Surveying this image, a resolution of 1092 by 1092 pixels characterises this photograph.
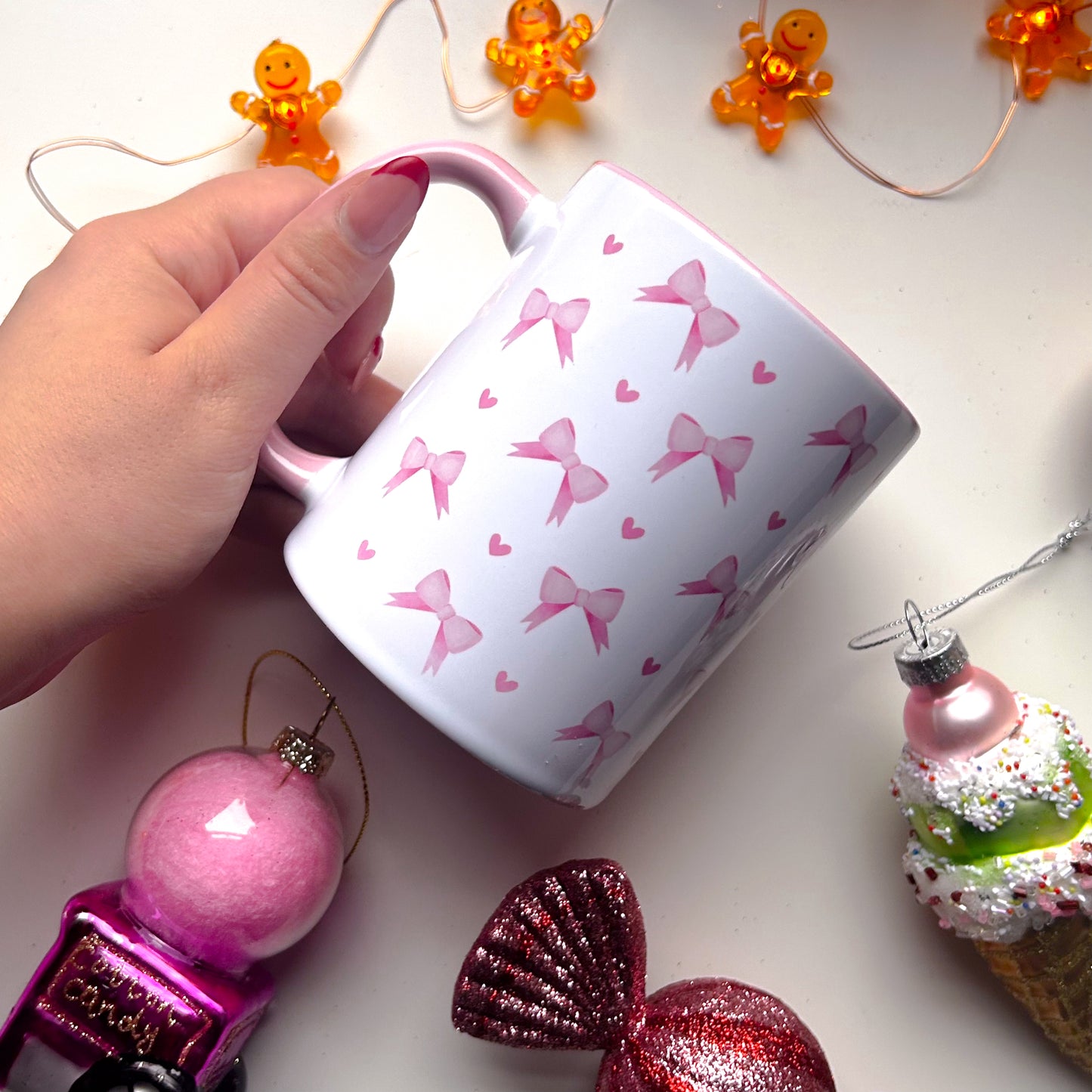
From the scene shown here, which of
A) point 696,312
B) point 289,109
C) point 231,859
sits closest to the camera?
point 696,312

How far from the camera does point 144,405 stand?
1.70ft

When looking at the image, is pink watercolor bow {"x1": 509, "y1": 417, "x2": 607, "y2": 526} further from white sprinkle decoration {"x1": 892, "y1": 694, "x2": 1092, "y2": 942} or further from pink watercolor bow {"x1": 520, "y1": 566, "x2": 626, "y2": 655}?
white sprinkle decoration {"x1": 892, "y1": 694, "x2": 1092, "y2": 942}

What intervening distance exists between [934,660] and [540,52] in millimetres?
466

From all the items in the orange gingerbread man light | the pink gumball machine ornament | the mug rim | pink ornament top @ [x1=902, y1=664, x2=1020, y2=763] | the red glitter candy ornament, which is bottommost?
the pink gumball machine ornament

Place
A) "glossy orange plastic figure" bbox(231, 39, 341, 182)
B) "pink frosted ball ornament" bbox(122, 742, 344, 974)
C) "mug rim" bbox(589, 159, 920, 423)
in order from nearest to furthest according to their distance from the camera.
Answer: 1. "mug rim" bbox(589, 159, 920, 423)
2. "pink frosted ball ornament" bbox(122, 742, 344, 974)
3. "glossy orange plastic figure" bbox(231, 39, 341, 182)

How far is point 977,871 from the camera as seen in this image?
0.59 meters

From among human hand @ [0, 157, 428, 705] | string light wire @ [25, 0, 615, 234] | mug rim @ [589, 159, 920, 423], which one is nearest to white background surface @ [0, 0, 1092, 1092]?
string light wire @ [25, 0, 615, 234]

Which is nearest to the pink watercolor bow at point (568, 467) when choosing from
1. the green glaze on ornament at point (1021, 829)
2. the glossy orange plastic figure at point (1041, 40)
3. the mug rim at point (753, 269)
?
the mug rim at point (753, 269)

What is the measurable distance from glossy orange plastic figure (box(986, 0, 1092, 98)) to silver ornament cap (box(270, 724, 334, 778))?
650 millimetres

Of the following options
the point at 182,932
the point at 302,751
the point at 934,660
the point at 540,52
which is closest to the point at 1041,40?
the point at 540,52

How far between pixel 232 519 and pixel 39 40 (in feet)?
1.30

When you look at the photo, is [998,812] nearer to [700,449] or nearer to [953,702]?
[953,702]

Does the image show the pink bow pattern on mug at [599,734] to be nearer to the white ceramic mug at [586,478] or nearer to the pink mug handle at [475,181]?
the white ceramic mug at [586,478]

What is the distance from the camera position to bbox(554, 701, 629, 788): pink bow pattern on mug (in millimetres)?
496
